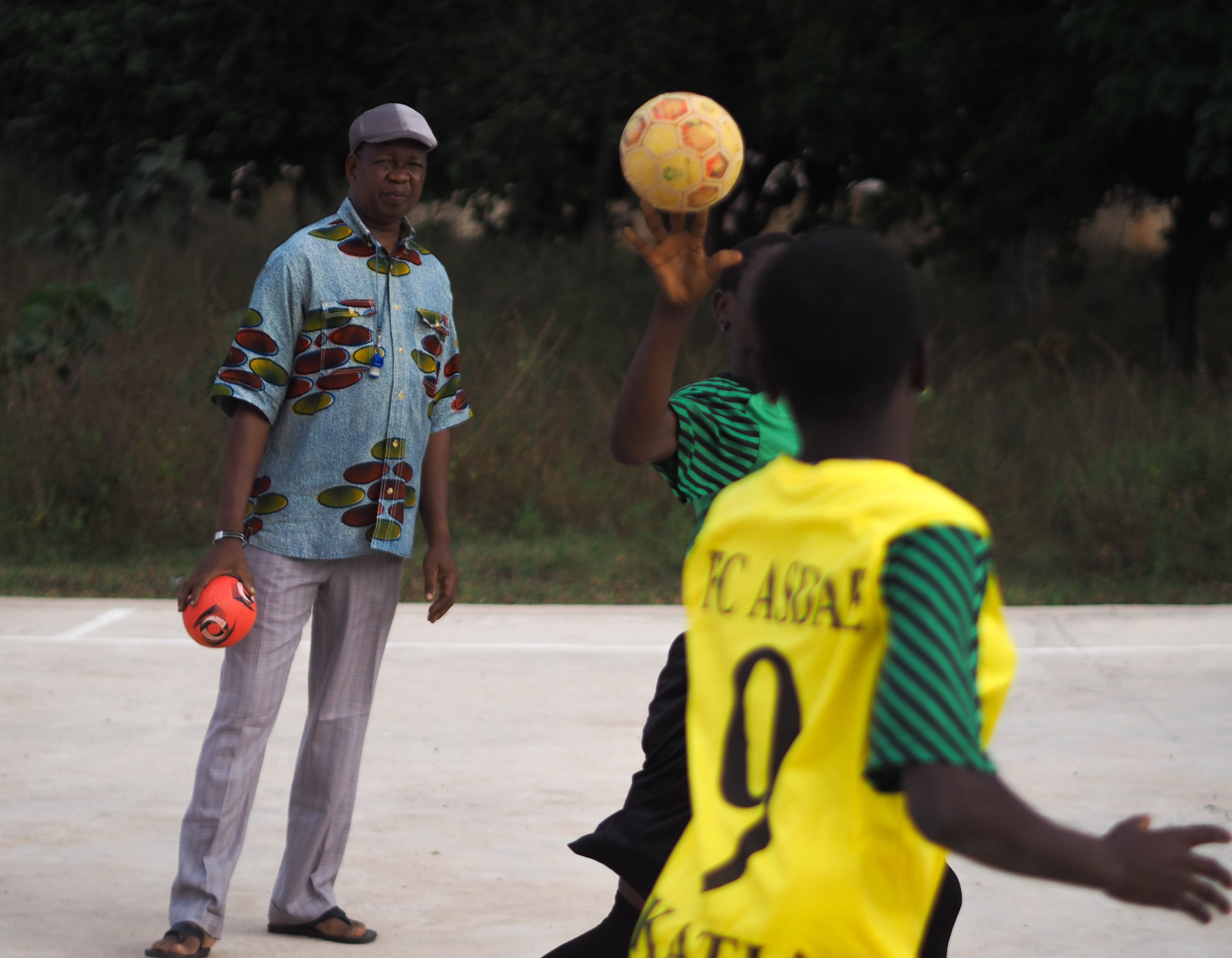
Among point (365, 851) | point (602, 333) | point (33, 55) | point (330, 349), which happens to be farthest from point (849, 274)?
point (33, 55)

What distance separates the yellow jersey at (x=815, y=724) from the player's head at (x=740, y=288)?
1094 millimetres

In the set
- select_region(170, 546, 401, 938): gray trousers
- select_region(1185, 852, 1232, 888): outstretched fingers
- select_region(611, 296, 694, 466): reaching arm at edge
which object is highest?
select_region(611, 296, 694, 466): reaching arm at edge

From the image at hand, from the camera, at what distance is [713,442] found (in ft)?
9.63

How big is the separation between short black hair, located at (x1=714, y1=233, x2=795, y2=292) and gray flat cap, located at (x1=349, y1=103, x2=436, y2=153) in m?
1.19

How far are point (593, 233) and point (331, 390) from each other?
15315 mm

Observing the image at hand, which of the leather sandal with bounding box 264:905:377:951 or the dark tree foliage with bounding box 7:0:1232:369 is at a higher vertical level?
the dark tree foliage with bounding box 7:0:1232:369

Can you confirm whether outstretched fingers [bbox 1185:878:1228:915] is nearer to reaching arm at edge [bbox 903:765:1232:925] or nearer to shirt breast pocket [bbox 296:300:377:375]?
reaching arm at edge [bbox 903:765:1232:925]

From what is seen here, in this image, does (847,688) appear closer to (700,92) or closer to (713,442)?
(713,442)

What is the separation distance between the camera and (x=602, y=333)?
15469 mm

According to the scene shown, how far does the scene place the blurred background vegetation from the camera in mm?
10656

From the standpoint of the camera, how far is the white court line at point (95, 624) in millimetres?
7773

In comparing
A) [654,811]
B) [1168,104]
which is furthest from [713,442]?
[1168,104]

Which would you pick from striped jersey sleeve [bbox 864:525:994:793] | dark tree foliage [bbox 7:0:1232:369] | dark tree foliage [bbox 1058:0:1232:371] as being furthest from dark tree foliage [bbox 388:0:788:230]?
striped jersey sleeve [bbox 864:525:994:793]

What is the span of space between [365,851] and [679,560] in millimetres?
5518
